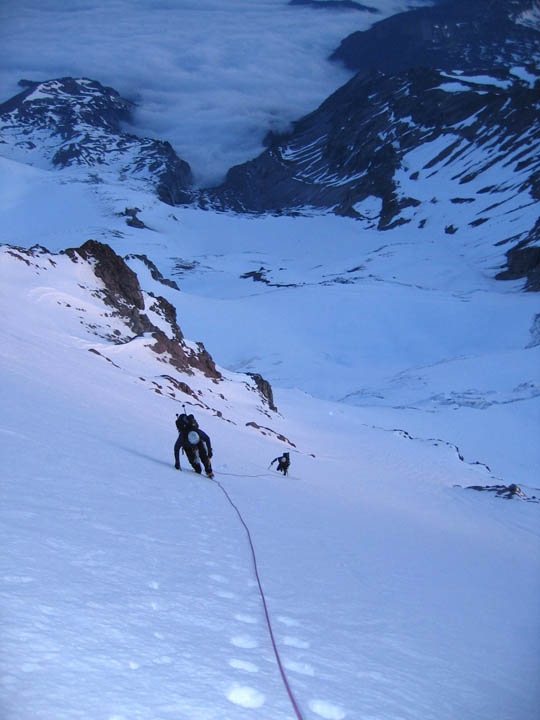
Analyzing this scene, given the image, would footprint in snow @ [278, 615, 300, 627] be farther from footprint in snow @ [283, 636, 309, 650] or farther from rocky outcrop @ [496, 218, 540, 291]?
rocky outcrop @ [496, 218, 540, 291]

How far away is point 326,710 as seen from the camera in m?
2.85

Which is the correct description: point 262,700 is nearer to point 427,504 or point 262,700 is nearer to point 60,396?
point 60,396

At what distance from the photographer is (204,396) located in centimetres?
2353

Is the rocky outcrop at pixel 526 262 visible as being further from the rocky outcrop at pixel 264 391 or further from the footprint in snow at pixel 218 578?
the footprint in snow at pixel 218 578

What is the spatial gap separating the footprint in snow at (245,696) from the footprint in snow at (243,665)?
174mm

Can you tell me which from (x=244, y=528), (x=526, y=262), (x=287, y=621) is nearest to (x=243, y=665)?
(x=287, y=621)

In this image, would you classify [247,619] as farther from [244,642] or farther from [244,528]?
[244,528]

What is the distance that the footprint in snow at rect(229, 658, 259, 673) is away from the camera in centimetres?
295

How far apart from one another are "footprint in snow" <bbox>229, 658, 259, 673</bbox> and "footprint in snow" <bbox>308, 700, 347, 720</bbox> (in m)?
0.31

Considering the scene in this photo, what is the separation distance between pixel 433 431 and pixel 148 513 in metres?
33.1

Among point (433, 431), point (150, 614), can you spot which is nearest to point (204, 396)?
point (433, 431)

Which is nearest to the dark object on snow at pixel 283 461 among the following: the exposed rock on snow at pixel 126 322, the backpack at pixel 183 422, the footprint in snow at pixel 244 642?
the backpack at pixel 183 422

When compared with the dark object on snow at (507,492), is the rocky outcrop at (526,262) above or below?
below

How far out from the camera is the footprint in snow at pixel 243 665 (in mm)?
2947
